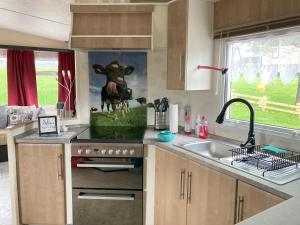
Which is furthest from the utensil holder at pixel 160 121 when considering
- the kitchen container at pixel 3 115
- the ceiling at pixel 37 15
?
the kitchen container at pixel 3 115

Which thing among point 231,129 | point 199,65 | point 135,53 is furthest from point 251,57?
point 135,53

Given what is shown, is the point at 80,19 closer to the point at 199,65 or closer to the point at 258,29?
the point at 199,65

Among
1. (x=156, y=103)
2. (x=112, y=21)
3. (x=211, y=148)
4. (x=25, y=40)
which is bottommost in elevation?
(x=211, y=148)

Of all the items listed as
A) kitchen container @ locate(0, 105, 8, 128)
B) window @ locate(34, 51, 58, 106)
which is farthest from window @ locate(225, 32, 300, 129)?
window @ locate(34, 51, 58, 106)

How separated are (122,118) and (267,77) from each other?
153 centimetres

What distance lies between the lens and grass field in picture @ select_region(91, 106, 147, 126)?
9.50 ft

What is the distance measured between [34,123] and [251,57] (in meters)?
2.11

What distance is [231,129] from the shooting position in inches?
90.8

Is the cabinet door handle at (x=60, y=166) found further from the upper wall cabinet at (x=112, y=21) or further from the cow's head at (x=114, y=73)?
the upper wall cabinet at (x=112, y=21)

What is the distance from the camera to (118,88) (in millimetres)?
2873

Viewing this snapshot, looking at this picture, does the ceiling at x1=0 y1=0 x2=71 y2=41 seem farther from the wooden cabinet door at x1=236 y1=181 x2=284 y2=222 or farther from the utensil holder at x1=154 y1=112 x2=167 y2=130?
the wooden cabinet door at x1=236 y1=181 x2=284 y2=222

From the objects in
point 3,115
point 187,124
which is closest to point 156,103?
point 187,124

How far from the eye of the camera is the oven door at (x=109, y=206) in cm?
229

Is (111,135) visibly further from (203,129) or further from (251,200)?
(251,200)
